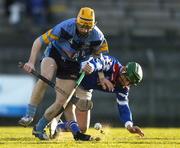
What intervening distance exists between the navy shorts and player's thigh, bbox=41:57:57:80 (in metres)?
0.14

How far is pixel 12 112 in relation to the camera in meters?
18.4

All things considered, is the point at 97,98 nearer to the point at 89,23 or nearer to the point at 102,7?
the point at 102,7

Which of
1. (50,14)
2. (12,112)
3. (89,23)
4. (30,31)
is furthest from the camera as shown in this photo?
(50,14)

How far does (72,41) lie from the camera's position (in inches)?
460

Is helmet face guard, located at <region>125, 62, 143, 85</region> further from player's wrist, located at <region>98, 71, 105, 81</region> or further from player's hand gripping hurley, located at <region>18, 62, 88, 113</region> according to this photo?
player's hand gripping hurley, located at <region>18, 62, 88, 113</region>

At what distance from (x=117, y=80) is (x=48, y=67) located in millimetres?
1060

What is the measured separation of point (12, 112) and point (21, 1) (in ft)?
20.8

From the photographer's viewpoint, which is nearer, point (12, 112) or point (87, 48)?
point (87, 48)

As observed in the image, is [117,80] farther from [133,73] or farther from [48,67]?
[48,67]

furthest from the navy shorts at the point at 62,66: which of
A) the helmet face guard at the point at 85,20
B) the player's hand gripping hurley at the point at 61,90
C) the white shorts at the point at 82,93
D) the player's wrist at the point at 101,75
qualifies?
the helmet face guard at the point at 85,20

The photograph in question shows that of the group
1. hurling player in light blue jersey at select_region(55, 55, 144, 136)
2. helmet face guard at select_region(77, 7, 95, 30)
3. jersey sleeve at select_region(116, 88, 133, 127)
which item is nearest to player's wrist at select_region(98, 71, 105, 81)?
hurling player in light blue jersey at select_region(55, 55, 144, 136)

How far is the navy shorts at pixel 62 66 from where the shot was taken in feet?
39.2

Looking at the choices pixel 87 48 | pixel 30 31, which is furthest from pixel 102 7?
pixel 87 48

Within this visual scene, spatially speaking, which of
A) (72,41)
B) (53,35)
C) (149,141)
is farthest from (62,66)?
(149,141)
